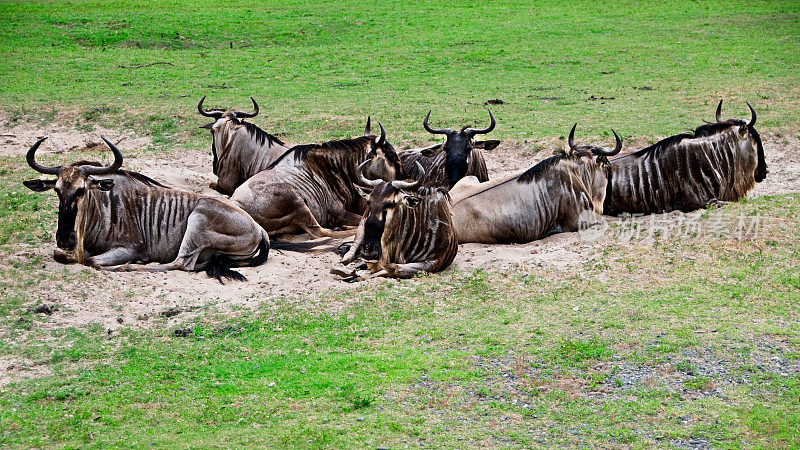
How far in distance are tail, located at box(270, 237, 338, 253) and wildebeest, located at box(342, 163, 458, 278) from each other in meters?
1.04

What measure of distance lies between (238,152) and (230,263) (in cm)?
380

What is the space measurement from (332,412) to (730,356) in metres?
3.03

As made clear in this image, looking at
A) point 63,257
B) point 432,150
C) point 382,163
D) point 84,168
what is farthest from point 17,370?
point 432,150

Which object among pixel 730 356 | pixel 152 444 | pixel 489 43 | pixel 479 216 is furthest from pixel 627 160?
pixel 489 43

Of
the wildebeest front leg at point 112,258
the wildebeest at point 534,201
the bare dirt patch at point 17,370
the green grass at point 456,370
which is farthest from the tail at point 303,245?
the bare dirt patch at point 17,370

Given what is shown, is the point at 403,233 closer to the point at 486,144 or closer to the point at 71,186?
the point at 71,186

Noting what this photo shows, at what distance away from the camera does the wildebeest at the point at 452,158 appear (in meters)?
12.7

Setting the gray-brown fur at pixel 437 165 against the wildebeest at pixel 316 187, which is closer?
the wildebeest at pixel 316 187

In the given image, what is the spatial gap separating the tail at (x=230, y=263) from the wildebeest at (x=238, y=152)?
3.12 metres

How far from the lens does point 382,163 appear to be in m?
12.2

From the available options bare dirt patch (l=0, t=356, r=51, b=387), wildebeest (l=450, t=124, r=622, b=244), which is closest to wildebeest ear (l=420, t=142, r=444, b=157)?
wildebeest (l=450, t=124, r=622, b=244)

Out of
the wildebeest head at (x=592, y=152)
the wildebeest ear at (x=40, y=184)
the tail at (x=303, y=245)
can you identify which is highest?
the wildebeest head at (x=592, y=152)

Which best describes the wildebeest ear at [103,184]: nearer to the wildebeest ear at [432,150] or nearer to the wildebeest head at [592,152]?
the wildebeest ear at [432,150]

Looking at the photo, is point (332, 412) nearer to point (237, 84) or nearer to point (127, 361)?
point (127, 361)
